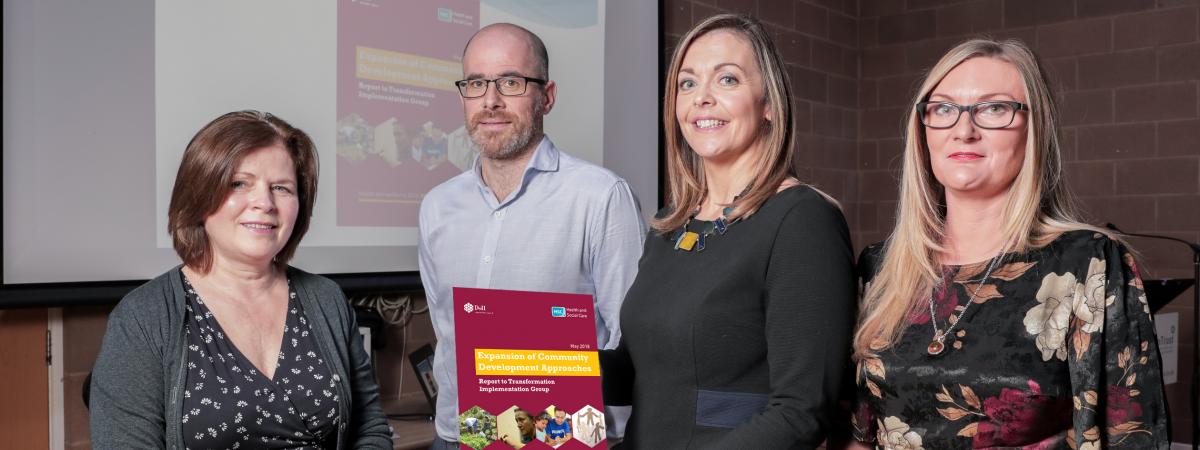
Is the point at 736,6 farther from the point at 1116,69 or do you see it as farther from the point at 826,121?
the point at 1116,69

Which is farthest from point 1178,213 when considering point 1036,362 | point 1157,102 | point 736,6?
point 1036,362

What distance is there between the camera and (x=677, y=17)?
4.01 metres

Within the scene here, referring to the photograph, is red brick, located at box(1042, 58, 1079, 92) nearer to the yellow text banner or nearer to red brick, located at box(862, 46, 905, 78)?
red brick, located at box(862, 46, 905, 78)

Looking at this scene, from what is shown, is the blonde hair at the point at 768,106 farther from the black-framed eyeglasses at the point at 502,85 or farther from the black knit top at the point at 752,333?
the black-framed eyeglasses at the point at 502,85

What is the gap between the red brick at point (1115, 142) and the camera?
4.21 meters

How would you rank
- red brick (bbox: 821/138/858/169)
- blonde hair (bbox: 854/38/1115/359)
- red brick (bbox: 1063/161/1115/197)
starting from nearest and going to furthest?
blonde hair (bbox: 854/38/1115/359), red brick (bbox: 1063/161/1115/197), red brick (bbox: 821/138/858/169)

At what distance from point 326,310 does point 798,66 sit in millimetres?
3358

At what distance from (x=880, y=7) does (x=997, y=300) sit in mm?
4056

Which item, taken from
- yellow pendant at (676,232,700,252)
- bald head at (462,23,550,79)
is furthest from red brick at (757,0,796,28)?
yellow pendant at (676,232,700,252)

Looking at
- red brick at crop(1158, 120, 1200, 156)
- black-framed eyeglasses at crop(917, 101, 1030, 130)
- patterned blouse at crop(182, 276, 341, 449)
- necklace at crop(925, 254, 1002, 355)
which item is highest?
red brick at crop(1158, 120, 1200, 156)

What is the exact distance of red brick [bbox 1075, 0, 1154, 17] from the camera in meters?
4.21

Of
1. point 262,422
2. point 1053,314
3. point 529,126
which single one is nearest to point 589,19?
point 529,126

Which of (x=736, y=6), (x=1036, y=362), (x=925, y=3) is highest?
(x=925, y=3)

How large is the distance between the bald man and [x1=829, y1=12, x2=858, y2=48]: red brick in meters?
3.13
